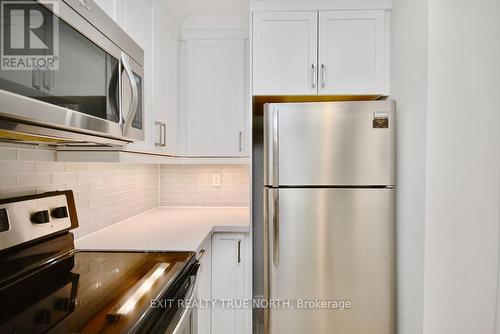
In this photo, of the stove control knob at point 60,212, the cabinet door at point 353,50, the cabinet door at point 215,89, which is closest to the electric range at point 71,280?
Result: the stove control knob at point 60,212

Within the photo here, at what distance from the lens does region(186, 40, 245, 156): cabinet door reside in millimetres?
2162

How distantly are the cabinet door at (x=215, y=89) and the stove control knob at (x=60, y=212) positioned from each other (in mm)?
1045

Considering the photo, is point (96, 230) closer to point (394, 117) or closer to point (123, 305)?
point (123, 305)

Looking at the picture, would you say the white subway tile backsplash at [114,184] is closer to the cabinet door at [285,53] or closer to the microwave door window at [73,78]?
the microwave door window at [73,78]

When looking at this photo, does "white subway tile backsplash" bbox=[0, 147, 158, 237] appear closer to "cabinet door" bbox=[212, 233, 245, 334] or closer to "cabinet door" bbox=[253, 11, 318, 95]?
"cabinet door" bbox=[212, 233, 245, 334]

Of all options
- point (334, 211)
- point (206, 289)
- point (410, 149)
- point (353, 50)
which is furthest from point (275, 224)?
point (353, 50)

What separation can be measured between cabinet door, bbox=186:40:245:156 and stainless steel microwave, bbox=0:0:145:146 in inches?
41.1

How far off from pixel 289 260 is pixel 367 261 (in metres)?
0.44

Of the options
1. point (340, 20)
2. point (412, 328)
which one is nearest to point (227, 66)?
point (340, 20)

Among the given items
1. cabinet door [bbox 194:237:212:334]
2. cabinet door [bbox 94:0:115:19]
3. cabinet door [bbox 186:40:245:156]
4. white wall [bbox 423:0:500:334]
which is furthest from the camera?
cabinet door [bbox 186:40:245:156]

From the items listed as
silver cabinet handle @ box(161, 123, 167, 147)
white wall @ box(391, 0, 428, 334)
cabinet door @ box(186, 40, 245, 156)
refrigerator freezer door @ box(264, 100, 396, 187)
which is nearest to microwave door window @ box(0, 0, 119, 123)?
silver cabinet handle @ box(161, 123, 167, 147)

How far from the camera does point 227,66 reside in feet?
7.09

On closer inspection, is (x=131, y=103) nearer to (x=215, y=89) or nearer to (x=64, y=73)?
(x=64, y=73)

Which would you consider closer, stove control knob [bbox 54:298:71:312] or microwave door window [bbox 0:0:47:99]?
microwave door window [bbox 0:0:47:99]
